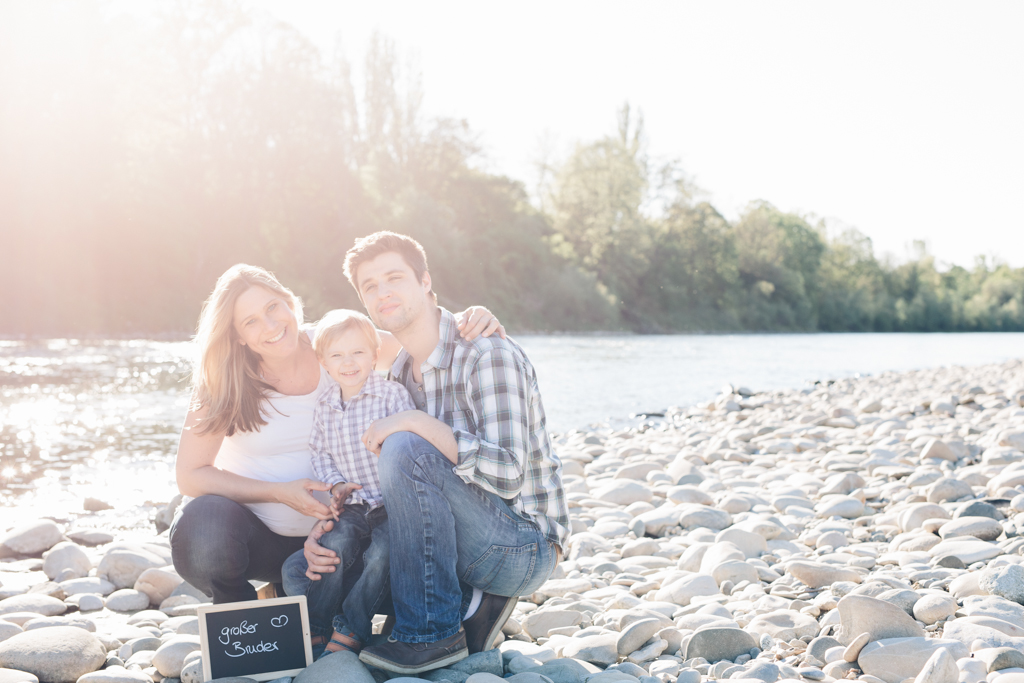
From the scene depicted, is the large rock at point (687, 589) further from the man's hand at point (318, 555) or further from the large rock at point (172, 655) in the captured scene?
the large rock at point (172, 655)

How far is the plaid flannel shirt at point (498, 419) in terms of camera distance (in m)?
2.16

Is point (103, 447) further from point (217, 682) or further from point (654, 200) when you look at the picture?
point (654, 200)

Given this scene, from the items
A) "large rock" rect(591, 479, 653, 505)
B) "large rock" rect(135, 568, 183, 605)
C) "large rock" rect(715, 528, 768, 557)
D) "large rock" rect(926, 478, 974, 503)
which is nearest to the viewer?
"large rock" rect(135, 568, 183, 605)

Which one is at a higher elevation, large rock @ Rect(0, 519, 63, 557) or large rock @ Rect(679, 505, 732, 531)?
large rock @ Rect(0, 519, 63, 557)

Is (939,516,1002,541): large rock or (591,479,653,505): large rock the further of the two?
(591,479,653,505): large rock

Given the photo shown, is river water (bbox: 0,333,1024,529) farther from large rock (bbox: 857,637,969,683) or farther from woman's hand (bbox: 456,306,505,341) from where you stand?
large rock (bbox: 857,637,969,683)

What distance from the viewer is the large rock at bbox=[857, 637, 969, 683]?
6.53 feet

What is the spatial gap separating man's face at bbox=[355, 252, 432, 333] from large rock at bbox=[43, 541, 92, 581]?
212cm

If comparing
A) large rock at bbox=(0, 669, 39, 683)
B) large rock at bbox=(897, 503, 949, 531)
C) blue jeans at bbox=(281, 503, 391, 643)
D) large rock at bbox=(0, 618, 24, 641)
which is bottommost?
large rock at bbox=(897, 503, 949, 531)

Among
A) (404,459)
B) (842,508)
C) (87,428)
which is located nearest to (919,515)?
(842,508)

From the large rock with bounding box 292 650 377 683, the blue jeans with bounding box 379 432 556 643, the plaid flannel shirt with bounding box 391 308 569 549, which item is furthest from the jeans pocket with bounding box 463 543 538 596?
the large rock with bounding box 292 650 377 683

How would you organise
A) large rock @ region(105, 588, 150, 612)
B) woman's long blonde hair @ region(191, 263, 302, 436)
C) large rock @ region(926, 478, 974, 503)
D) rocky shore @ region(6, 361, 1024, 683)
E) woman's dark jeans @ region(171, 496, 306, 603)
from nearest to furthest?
rocky shore @ region(6, 361, 1024, 683) < woman's dark jeans @ region(171, 496, 306, 603) < woman's long blonde hair @ region(191, 263, 302, 436) < large rock @ region(105, 588, 150, 612) < large rock @ region(926, 478, 974, 503)

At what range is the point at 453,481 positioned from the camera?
220cm

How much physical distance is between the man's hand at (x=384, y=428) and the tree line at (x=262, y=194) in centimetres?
2013
